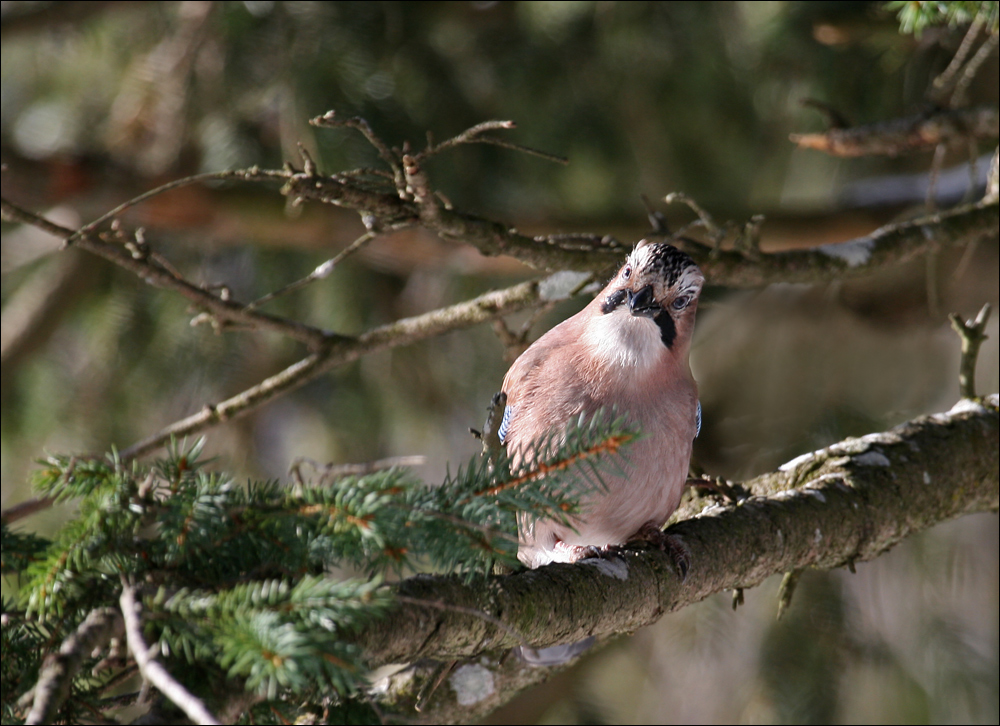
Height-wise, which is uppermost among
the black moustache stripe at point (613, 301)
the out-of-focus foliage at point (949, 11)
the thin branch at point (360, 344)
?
the out-of-focus foliage at point (949, 11)

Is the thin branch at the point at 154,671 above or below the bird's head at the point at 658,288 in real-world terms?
above

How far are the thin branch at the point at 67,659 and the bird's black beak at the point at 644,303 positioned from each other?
5.52 feet

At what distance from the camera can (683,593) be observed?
7.38 ft

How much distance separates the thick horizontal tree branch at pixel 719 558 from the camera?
1604mm

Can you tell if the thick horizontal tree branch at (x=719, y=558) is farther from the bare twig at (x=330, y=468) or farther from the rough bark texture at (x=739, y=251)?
the rough bark texture at (x=739, y=251)

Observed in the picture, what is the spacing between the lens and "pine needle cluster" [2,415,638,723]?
115cm

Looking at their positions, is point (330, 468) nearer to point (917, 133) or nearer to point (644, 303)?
point (644, 303)

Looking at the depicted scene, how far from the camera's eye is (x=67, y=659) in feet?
3.66

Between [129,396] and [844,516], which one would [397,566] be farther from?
[129,396]

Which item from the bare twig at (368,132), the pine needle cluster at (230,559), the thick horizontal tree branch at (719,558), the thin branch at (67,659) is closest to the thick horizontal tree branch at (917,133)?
the thick horizontal tree branch at (719,558)

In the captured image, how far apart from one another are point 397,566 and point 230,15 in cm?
356

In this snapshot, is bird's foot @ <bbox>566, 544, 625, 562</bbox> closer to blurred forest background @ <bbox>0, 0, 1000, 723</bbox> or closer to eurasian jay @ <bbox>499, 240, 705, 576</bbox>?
eurasian jay @ <bbox>499, 240, 705, 576</bbox>

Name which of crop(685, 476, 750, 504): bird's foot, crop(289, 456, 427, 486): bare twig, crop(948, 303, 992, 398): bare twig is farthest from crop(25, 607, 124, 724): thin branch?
crop(948, 303, 992, 398): bare twig

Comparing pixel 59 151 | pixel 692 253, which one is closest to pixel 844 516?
pixel 692 253
